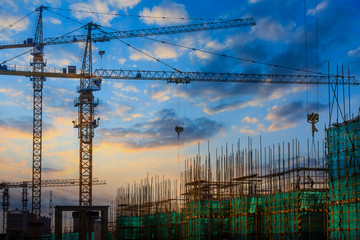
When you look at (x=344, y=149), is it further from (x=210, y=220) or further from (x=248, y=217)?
(x=210, y=220)

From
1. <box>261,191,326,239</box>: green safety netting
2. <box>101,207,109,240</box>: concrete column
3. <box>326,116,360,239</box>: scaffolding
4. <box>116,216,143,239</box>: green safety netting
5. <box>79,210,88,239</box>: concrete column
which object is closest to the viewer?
<box>326,116,360,239</box>: scaffolding

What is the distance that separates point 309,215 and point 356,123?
6.93m

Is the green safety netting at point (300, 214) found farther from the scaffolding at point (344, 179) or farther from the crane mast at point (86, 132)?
the crane mast at point (86, 132)

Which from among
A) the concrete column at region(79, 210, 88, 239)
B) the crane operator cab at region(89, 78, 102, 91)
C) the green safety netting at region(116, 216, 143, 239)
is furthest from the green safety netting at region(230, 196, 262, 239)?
the crane operator cab at region(89, 78, 102, 91)

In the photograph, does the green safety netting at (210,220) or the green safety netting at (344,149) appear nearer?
the green safety netting at (344,149)

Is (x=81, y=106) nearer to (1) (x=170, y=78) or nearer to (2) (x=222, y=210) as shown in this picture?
(1) (x=170, y=78)

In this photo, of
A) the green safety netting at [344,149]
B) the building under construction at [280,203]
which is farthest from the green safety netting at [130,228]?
the green safety netting at [344,149]

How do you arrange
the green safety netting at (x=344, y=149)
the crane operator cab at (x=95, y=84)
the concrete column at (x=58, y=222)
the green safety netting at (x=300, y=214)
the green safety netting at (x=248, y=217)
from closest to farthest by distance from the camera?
the green safety netting at (x=344, y=149)
the green safety netting at (x=300, y=214)
the green safety netting at (x=248, y=217)
the concrete column at (x=58, y=222)
the crane operator cab at (x=95, y=84)

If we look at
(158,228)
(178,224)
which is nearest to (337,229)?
(178,224)

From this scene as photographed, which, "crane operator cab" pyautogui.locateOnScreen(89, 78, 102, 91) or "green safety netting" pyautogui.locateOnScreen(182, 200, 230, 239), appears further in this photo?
"crane operator cab" pyautogui.locateOnScreen(89, 78, 102, 91)

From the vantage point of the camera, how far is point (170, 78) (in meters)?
78.0

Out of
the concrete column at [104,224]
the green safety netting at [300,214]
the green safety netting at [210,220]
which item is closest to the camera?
the green safety netting at [300,214]

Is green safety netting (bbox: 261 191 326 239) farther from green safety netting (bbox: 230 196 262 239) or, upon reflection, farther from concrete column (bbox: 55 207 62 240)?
concrete column (bbox: 55 207 62 240)

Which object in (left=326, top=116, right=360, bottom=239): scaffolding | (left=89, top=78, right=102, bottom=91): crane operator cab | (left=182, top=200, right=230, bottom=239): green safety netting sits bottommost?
(left=182, top=200, right=230, bottom=239): green safety netting
